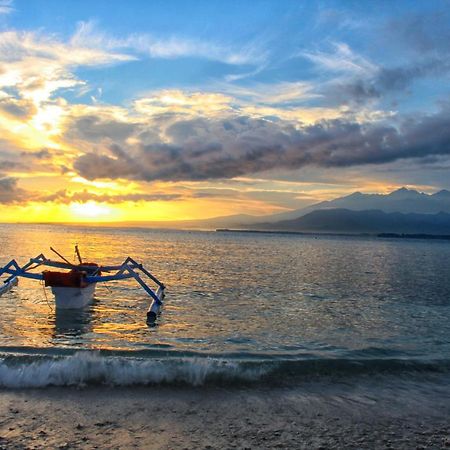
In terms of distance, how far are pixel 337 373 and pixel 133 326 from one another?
899 centimetres

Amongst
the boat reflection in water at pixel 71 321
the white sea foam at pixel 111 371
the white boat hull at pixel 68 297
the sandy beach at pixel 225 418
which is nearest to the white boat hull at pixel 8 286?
the white boat hull at pixel 68 297

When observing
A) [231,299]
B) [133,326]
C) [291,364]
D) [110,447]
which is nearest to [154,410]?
[110,447]

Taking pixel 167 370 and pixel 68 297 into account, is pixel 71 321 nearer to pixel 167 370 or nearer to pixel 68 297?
pixel 68 297

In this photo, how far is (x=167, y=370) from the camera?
11062 mm

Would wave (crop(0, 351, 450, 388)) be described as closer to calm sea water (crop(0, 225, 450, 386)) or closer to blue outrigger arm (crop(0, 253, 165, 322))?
calm sea water (crop(0, 225, 450, 386))

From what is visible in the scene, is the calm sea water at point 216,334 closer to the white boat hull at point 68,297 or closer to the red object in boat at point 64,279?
the white boat hull at point 68,297

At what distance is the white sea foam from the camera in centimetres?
1029

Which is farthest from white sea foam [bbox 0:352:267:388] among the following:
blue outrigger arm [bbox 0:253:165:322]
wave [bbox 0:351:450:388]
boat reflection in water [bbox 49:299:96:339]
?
blue outrigger arm [bbox 0:253:165:322]

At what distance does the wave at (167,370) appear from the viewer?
34.1 ft

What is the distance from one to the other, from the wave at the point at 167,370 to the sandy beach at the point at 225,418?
19.5 inches

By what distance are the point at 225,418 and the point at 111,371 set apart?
145 inches

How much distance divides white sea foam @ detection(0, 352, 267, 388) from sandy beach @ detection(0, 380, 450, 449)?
1.56 feet

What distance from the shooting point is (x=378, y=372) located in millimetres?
12195

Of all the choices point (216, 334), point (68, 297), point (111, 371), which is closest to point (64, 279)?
point (68, 297)
